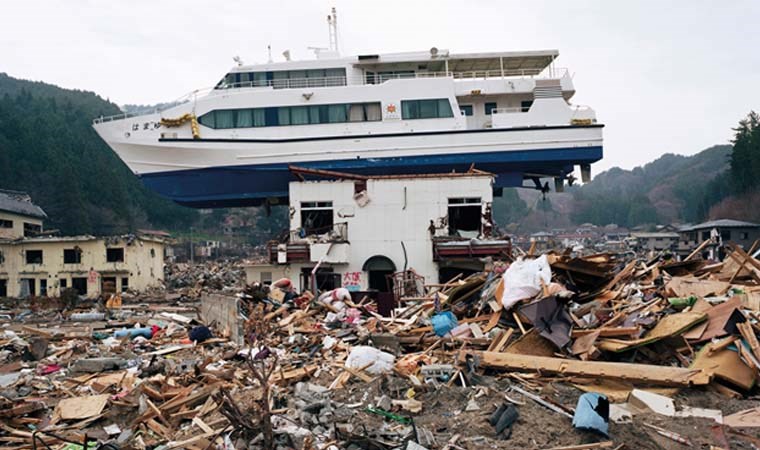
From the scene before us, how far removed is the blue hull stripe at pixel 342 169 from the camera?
24984mm

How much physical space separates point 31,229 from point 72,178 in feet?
→ 48.7

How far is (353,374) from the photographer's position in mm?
8281

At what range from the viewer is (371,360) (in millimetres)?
8539

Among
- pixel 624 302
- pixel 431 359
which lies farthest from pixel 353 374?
pixel 624 302

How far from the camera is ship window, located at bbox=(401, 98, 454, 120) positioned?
82.2ft

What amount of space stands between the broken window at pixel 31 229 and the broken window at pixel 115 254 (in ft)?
33.9

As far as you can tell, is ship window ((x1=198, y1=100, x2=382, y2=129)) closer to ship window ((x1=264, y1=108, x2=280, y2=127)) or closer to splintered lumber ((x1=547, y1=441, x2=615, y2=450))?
ship window ((x1=264, y1=108, x2=280, y2=127))

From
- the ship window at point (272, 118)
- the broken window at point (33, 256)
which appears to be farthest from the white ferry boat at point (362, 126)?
the broken window at point (33, 256)

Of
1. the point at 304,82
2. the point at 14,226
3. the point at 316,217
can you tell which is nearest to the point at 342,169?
the point at 316,217

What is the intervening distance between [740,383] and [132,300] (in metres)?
22.1

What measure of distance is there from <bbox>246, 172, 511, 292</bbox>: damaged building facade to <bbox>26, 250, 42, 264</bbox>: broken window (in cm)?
1533

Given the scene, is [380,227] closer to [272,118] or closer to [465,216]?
[465,216]

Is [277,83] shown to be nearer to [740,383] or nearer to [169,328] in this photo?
[169,328]

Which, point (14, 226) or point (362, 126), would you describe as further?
point (14, 226)
